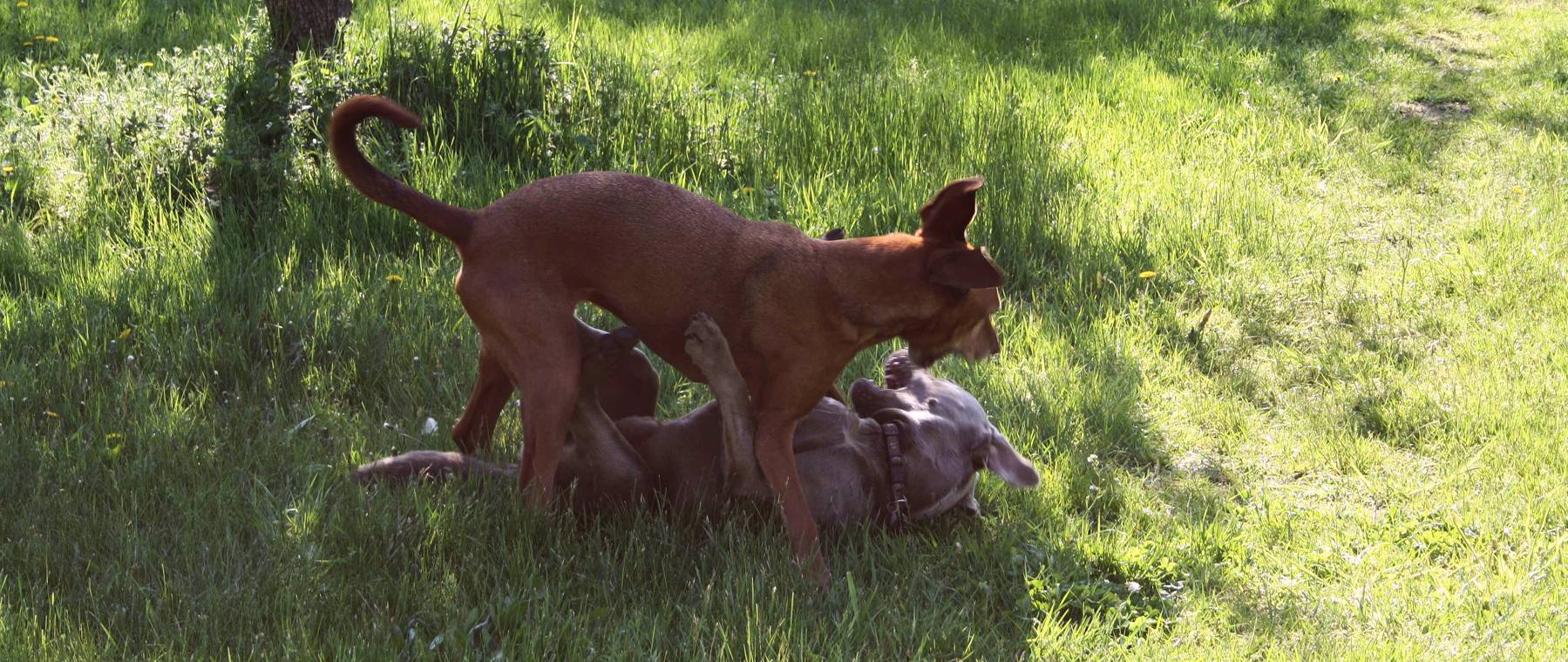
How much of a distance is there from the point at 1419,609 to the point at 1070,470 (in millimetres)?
1081

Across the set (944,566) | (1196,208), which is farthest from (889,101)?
(944,566)

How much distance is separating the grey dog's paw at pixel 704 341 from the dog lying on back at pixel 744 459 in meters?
0.11

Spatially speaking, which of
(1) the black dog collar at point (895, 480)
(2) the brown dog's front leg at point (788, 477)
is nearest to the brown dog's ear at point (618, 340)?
(2) the brown dog's front leg at point (788, 477)

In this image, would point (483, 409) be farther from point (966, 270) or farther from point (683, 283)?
point (966, 270)

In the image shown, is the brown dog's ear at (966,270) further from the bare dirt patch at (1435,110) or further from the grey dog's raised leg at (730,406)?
the bare dirt patch at (1435,110)

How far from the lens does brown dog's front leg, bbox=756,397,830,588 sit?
3.54 meters

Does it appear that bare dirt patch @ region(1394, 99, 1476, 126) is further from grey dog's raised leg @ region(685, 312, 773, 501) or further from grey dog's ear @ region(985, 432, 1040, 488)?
grey dog's raised leg @ region(685, 312, 773, 501)

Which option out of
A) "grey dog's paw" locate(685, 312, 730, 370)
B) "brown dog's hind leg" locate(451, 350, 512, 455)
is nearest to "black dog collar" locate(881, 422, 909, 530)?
"grey dog's paw" locate(685, 312, 730, 370)

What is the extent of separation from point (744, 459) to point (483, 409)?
0.86 metres

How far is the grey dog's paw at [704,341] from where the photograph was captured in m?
3.51

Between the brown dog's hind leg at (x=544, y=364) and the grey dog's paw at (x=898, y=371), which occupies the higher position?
the brown dog's hind leg at (x=544, y=364)

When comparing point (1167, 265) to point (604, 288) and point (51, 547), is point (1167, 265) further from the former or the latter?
point (51, 547)

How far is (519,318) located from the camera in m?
3.37

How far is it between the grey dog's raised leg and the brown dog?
0.16ft
